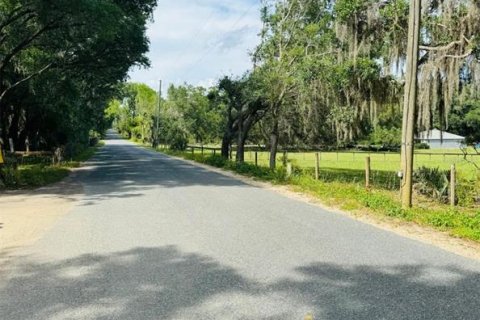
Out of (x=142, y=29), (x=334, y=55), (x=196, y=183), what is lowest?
(x=196, y=183)

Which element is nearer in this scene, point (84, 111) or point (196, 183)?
point (196, 183)

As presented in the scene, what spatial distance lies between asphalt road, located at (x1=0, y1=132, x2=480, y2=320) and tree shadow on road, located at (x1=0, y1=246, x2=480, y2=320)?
1 cm

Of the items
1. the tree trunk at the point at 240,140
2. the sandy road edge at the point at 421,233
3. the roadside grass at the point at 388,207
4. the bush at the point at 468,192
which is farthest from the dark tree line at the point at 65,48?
the bush at the point at 468,192

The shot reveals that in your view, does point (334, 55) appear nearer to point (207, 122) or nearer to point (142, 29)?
point (142, 29)

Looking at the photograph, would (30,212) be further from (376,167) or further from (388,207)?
(376,167)

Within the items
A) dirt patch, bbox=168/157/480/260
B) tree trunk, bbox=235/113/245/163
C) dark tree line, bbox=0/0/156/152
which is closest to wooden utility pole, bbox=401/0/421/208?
dirt patch, bbox=168/157/480/260

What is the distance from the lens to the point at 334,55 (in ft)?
62.3

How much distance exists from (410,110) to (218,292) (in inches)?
289

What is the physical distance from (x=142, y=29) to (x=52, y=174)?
7.26m

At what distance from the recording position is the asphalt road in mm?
4289

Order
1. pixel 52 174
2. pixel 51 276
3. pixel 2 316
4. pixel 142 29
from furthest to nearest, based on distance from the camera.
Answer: pixel 142 29 → pixel 52 174 → pixel 51 276 → pixel 2 316

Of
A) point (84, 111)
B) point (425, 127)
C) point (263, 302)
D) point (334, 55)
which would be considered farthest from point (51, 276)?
point (84, 111)

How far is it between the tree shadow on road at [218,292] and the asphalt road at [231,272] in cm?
1

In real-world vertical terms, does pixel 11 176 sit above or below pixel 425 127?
below
